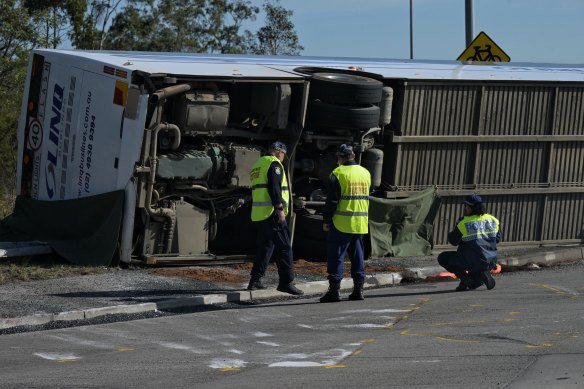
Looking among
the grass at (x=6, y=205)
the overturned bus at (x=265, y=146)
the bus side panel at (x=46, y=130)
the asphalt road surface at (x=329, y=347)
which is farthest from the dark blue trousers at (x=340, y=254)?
the grass at (x=6, y=205)

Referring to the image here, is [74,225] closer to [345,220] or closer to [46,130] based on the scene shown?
[46,130]

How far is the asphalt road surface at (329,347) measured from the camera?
27.9 feet

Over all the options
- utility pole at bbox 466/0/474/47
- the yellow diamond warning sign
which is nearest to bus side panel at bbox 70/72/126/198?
the yellow diamond warning sign

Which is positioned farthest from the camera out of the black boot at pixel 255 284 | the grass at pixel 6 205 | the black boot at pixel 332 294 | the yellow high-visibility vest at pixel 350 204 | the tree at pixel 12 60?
the tree at pixel 12 60

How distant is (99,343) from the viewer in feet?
33.0

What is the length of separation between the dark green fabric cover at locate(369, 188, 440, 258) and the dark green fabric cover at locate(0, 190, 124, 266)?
12.7 feet

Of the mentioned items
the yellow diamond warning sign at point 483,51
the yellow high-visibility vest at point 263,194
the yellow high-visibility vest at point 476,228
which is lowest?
the yellow high-visibility vest at point 476,228

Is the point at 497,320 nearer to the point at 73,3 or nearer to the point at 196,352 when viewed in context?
the point at 196,352

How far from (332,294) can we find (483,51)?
967 centimetres

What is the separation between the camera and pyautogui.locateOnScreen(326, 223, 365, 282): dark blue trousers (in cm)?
1268

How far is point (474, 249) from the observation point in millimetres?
13633

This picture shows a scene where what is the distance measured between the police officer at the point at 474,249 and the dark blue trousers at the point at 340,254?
1514 mm

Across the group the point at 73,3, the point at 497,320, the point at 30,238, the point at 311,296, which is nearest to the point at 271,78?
the point at 311,296

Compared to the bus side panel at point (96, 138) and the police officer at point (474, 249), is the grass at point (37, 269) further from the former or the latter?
the police officer at point (474, 249)
